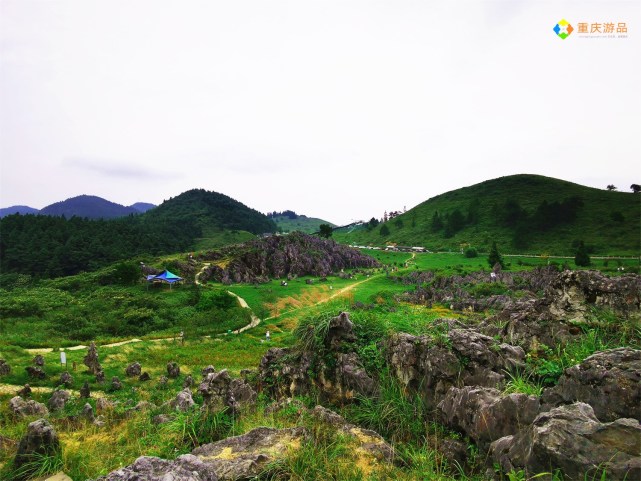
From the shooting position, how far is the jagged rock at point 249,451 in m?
4.71

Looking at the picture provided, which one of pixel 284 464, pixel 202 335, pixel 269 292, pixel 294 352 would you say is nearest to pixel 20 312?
pixel 202 335

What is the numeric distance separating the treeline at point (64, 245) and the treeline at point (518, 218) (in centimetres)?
12730

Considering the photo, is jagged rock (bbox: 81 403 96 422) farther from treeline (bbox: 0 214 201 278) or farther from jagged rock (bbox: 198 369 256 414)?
treeline (bbox: 0 214 201 278)

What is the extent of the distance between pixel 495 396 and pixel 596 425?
6.94 feet

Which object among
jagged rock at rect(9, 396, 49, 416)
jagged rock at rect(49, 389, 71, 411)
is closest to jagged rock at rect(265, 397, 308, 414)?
jagged rock at rect(9, 396, 49, 416)

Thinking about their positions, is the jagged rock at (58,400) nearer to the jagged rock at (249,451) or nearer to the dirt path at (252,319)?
the jagged rock at (249,451)

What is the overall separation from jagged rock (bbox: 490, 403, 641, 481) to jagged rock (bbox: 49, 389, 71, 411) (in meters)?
21.0

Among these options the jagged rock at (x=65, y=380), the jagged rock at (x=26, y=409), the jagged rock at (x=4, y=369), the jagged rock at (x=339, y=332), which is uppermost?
the jagged rock at (x=339, y=332)

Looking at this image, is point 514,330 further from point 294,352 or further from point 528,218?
point 528,218

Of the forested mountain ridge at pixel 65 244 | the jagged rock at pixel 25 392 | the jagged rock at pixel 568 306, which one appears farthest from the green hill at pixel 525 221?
the jagged rock at pixel 25 392

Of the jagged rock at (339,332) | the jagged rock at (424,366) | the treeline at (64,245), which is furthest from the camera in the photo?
the treeline at (64,245)

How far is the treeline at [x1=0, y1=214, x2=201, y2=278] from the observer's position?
8706 cm

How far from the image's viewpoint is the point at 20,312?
4181cm

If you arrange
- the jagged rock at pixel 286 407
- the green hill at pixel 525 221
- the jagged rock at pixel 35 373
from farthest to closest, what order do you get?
the green hill at pixel 525 221, the jagged rock at pixel 35 373, the jagged rock at pixel 286 407
